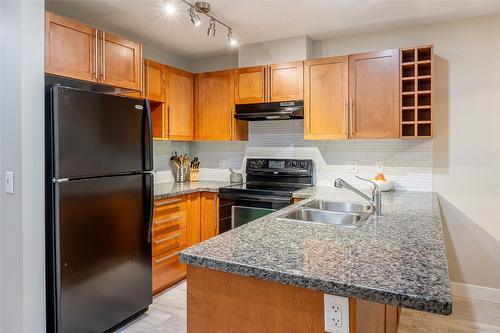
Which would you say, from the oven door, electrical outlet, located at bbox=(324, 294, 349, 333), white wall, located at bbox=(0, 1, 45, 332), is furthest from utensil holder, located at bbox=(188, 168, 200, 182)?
electrical outlet, located at bbox=(324, 294, 349, 333)

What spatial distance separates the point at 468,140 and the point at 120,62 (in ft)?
10.0

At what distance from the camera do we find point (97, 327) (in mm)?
2285

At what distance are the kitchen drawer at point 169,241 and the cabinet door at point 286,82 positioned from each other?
1.62 meters

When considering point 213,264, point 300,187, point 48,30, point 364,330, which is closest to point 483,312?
point 300,187

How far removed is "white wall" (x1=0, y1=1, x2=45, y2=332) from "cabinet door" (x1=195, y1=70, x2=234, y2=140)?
1892 millimetres

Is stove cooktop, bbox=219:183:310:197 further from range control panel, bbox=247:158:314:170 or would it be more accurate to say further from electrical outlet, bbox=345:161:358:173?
electrical outlet, bbox=345:161:358:173

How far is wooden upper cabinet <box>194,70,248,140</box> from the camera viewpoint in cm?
369

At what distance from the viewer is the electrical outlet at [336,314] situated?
980 millimetres

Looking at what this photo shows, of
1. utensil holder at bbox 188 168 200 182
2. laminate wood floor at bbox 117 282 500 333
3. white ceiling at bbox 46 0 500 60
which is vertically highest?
white ceiling at bbox 46 0 500 60

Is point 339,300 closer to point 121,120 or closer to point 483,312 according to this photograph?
point 121,120

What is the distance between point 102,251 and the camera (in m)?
2.30

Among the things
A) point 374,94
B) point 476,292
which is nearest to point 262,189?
point 374,94

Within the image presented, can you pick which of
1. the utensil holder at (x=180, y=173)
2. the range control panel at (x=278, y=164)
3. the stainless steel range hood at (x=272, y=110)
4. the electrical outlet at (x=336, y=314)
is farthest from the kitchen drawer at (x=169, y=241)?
the electrical outlet at (x=336, y=314)

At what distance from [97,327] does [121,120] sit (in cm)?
143
